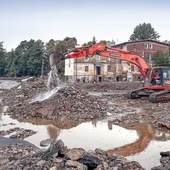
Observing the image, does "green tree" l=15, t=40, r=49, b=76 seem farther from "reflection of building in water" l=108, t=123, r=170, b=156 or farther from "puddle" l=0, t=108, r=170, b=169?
"reflection of building in water" l=108, t=123, r=170, b=156

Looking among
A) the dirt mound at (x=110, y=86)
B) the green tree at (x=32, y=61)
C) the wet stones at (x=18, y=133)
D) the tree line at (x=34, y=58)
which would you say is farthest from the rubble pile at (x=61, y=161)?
the green tree at (x=32, y=61)

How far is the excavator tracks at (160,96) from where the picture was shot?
21.1 m

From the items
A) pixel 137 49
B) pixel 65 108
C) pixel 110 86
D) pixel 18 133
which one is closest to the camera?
pixel 18 133

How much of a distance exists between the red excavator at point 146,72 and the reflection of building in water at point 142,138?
7266mm

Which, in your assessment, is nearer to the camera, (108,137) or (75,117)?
(108,137)

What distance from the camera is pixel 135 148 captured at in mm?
10977

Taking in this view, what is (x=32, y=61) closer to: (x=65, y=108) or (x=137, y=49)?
(x=137, y=49)

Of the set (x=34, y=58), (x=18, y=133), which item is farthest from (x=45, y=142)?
(x=34, y=58)

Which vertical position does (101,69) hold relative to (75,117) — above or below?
above

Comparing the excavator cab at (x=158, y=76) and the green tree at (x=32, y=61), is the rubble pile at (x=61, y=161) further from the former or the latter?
the green tree at (x=32, y=61)

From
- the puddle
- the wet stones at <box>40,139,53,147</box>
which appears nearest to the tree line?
the puddle

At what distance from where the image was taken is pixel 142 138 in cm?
1249

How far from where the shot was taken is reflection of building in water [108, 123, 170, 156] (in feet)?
34.8

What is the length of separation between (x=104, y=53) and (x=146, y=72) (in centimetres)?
348
